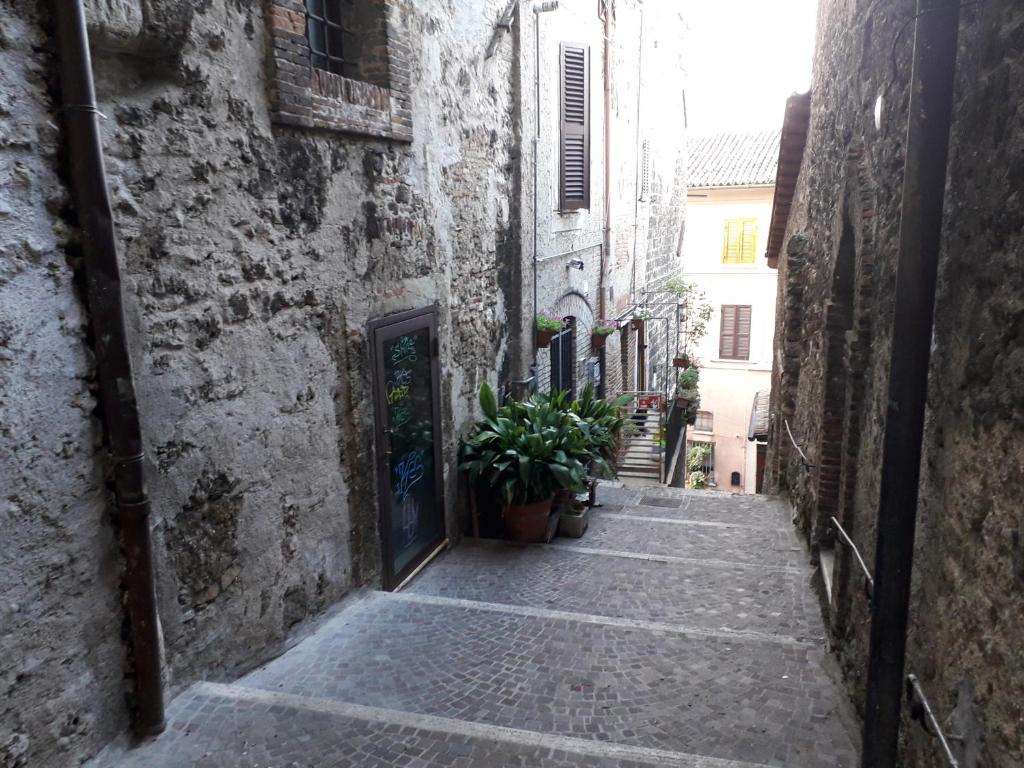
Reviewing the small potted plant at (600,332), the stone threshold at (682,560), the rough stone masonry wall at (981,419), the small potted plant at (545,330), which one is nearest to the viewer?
the rough stone masonry wall at (981,419)

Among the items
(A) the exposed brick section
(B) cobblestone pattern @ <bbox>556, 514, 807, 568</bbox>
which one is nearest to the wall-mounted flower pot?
(B) cobblestone pattern @ <bbox>556, 514, 807, 568</bbox>

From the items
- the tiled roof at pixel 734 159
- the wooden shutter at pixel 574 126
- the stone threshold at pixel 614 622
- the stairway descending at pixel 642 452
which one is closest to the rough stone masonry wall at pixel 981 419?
the stone threshold at pixel 614 622

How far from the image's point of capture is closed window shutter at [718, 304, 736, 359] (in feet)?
75.8

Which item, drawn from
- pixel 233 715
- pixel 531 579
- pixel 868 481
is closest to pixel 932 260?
pixel 868 481

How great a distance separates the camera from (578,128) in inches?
418

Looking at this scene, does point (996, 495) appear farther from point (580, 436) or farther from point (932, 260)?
point (580, 436)

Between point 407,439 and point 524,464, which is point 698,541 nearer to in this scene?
point 524,464

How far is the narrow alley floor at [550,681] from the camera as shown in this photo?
10.8 feet

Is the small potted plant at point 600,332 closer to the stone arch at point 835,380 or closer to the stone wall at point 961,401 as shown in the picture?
the stone arch at point 835,380

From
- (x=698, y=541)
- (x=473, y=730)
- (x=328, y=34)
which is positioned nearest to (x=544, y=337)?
(x=698, y=541)

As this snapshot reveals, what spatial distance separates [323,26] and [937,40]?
3969 mm

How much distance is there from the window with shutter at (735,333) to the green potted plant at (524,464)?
17261mm

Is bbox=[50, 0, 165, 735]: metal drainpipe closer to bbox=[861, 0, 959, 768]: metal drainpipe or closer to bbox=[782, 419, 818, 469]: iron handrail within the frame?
bbox=[861, 0, 959, 768]: metal drainpipe

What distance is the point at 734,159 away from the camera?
22.8m
